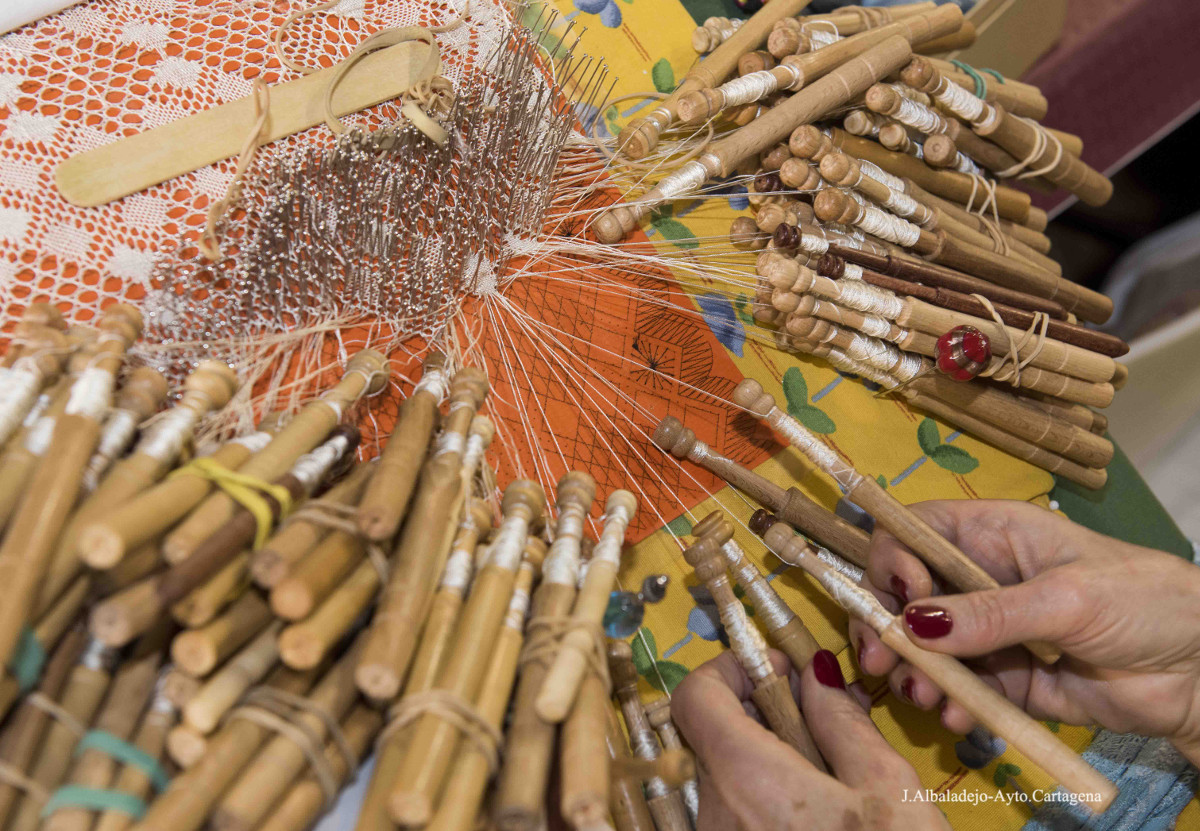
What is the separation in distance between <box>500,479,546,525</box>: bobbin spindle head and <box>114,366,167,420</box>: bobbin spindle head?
1.65ft

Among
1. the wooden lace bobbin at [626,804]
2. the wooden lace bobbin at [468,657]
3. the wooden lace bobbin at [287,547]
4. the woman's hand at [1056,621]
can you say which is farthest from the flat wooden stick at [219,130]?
the woman's hand at [1056,621]

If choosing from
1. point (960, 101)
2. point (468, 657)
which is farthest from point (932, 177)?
point (468, 657)

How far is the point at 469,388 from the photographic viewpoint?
1175mm

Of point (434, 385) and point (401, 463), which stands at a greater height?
point (434, 385)

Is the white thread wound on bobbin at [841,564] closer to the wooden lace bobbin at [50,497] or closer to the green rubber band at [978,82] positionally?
the wooden lace bobbin at [50,497]

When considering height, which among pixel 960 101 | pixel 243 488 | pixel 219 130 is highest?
pixel 219 130

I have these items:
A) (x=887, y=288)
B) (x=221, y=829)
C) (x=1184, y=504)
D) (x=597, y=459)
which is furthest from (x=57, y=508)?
(x=1184, y=504)

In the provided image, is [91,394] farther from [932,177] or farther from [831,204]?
[932,177]

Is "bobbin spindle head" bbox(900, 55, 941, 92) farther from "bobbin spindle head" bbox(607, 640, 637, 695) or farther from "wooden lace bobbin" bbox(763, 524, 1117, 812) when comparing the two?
"bobbin spindle head" bbox(607, 640, 637, 695)

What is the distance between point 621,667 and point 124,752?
0.72 meters

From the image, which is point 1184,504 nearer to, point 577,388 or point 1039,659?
point 1039,659

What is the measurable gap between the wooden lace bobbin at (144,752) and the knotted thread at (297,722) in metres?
0.09

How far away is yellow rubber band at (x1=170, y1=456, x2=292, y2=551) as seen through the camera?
878 mm

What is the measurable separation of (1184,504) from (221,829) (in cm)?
365
